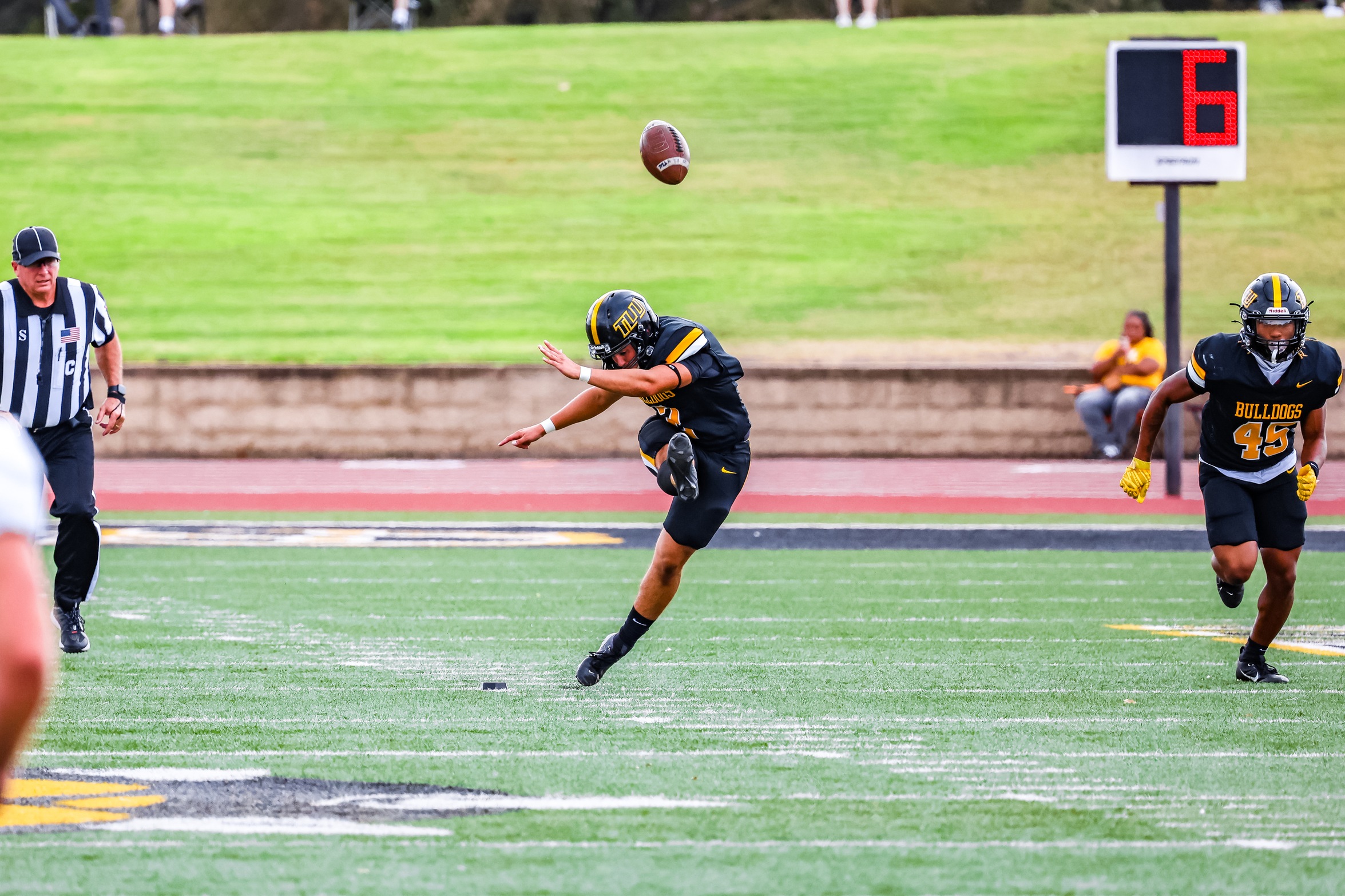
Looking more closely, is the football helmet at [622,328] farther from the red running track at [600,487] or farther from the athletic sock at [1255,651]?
the red running track at [600,487]

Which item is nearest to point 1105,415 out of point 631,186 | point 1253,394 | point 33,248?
point 631,186

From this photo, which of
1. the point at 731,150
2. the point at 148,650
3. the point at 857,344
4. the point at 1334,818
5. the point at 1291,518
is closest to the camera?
the point at 1334,818

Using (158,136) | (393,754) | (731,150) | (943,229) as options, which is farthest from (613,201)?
(393,754)

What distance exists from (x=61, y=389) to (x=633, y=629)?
2795 millimetres

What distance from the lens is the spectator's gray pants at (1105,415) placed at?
19047 millimetres

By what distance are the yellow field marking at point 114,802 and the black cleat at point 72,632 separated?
2.96 metres

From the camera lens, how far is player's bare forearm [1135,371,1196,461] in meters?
7.33

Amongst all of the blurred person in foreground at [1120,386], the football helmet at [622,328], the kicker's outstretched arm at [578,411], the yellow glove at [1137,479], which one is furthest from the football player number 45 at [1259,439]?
the blurred person in foreground at [1120,386]

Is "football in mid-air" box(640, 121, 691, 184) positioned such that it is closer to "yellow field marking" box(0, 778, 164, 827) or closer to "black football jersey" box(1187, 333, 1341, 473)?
"black football jersey" box(1187, 333, 1341, 473)

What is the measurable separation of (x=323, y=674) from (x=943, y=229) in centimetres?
2061

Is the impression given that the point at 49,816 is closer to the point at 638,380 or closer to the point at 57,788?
the point at 57,788

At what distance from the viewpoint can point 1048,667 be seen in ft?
25.3

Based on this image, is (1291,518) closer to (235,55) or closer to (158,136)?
(158,136)

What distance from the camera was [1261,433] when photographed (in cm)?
728
